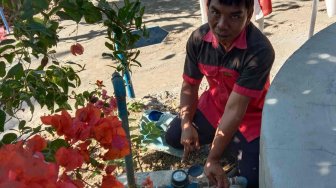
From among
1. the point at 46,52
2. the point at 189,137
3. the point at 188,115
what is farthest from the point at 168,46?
the point at 46,52

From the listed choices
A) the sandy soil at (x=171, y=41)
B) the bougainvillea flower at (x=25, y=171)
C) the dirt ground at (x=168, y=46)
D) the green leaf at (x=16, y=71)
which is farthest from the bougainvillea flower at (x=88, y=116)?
the sandy soil at (x=171, y=41)

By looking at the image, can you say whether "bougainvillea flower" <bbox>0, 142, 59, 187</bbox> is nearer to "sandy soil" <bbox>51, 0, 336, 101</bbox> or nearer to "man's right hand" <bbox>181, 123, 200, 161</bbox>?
"man's right hand" <bbox>181, 123, 200, 161</bbox>

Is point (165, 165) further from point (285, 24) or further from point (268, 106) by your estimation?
point (285, 24)

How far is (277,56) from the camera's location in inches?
185

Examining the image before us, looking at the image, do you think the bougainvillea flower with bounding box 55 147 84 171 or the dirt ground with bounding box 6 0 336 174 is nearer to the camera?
the bougainvillea flower with bounding box 55 147 84 171

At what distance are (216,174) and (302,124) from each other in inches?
38.3

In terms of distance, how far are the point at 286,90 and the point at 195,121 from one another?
1286mm

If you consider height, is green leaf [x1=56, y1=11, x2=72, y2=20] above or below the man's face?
above

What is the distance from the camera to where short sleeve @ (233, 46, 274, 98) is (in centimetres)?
228

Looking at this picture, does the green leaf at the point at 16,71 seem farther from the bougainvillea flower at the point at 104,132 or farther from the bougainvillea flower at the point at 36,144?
the bougainvillea flower at the point at 36,144

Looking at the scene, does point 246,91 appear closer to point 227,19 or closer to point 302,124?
point 227,19

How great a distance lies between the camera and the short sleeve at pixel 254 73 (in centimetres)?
228

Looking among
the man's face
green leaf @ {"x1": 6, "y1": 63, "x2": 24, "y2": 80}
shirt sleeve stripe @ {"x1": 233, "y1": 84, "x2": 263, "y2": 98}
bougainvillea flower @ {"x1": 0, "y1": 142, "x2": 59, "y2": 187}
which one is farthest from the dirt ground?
bougainvillea flower @ {"x1": 0, "y1": 142, "x2": 59, "y2": 187}

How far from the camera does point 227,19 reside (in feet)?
7.12
